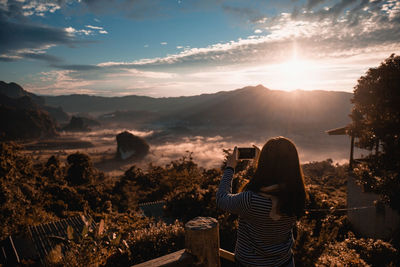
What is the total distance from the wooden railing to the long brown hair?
966 millimetres

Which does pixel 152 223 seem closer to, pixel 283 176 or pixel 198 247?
pixel 198 247

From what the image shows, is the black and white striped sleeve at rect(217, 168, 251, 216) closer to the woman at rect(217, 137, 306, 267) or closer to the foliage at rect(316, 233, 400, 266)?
the woman at rect(217, 137, 306, 267)

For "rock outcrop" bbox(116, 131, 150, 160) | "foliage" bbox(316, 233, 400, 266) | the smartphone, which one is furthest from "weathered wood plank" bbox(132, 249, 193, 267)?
"rock outcrop" bbox(116, 131, 150, 160)

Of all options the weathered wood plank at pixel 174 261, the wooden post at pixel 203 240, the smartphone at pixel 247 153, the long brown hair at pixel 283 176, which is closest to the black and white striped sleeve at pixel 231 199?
the long brown hair at pixel 283 176

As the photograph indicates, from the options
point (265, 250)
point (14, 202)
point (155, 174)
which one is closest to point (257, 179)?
point (265, 250)

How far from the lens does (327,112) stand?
14050 centimetres

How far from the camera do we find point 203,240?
8.95ft

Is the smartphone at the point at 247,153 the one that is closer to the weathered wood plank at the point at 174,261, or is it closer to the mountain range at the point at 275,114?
the weathered wood plank at the point at 174,261

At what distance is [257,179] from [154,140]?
12239 centimetres

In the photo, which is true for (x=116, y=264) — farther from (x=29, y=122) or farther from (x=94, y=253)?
(x=29, y=122)

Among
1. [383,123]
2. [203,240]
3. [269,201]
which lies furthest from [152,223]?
[383,123]

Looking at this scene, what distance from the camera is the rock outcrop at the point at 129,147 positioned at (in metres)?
83.8

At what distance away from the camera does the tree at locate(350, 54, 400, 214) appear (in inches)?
336

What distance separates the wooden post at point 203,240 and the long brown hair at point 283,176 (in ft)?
3.14
